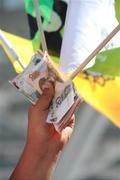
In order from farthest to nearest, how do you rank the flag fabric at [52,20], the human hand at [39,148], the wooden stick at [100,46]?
the flag fabric at [52,20], the human hand at [39,148], the wooden stick at [100,46]

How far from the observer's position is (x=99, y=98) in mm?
1351

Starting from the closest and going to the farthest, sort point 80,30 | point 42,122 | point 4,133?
point 42,122 < point 80,30 < point 4,133

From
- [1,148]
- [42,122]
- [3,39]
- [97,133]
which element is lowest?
[97,133]

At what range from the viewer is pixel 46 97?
4.01ft

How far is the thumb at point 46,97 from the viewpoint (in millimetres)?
1207

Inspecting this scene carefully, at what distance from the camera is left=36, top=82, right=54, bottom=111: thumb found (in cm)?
121

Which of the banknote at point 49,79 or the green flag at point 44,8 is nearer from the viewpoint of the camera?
the banknote at point 49,79

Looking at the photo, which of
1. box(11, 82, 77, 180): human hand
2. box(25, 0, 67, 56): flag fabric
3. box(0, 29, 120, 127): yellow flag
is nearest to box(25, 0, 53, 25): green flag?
box(25, 0, 67, 56): flag fabric

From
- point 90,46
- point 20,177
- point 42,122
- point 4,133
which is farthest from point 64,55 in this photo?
point 4,133

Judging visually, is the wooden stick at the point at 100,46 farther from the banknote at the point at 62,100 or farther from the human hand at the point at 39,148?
the human hand at the point at 39,148

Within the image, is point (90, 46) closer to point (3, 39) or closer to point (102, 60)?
point (102, 60)

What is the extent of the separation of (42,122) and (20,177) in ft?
0.45

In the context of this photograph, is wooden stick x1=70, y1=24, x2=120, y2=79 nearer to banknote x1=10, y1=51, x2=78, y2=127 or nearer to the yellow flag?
banknote x1=10, y1=51, x2=78, y2=127

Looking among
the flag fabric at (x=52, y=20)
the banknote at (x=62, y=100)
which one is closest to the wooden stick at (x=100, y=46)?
the banknote at (x=62, y=100)
